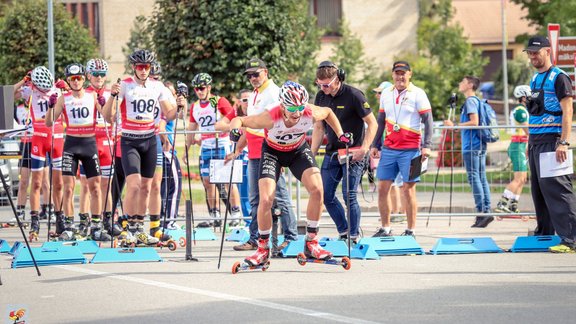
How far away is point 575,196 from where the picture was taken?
1416cm

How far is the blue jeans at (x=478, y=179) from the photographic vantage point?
1902 cm

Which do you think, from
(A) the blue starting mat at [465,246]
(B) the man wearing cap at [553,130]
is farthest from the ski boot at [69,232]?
(B) the man wearing cap at [553,130]

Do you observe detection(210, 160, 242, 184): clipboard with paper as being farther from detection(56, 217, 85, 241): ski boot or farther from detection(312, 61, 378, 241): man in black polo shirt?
detection(312, 61, 378, 241): man in black polo shirt

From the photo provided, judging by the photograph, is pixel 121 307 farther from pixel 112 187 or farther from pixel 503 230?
pixel 503 230

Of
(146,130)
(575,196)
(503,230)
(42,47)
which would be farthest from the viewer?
(42,47)

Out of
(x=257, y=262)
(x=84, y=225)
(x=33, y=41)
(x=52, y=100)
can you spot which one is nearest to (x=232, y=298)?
(x=257, y=262)

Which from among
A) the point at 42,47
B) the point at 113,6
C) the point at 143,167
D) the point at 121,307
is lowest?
the point at 121,307

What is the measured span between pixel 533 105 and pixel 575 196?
3.89 ft

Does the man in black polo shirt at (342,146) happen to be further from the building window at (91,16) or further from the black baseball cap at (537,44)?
the building window at (91,16)

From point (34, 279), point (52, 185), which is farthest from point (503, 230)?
point (34, 279)

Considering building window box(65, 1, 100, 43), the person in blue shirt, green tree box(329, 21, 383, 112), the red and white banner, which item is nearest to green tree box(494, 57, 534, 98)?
green tree box(329, 21, 383, 112)

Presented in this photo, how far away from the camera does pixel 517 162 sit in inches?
783

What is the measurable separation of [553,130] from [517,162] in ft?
19.3

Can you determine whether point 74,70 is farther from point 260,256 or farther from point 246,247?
point 260,256
